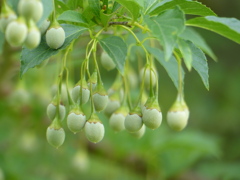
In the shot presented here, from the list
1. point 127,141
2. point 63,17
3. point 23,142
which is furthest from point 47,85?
point 63,17

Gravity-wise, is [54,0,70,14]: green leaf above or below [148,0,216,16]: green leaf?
below

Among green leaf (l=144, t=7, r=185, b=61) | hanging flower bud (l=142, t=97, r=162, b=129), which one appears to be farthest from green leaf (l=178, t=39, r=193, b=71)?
hanging flower bud (l=142, t=97, r=162, b=129)

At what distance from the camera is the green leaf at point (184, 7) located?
1.45 meters

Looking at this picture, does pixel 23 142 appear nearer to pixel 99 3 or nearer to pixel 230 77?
pixel 99 3

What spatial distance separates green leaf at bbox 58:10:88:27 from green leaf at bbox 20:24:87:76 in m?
0.02

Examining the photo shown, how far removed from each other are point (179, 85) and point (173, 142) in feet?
5.25

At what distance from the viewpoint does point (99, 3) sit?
1506mm

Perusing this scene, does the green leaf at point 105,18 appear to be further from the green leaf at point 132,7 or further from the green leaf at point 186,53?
the green leaf at point 186,53

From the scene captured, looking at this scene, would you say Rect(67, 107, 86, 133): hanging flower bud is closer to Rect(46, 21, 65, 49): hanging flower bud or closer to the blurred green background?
Rect(46, 21, 65, 49): hanging flower bud

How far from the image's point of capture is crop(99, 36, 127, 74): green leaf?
1385 millimetres

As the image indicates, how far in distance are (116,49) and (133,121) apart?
25 centimetres

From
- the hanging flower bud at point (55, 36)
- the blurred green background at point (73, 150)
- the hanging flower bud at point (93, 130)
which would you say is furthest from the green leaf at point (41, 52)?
the blurred green background at point (73, 150)

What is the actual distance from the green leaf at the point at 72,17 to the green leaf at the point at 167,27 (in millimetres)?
199

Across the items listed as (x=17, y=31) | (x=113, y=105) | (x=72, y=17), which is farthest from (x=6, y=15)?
(x=113, y=105)
